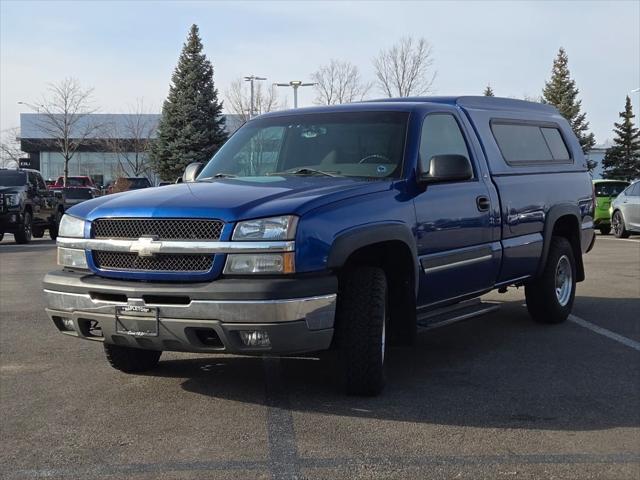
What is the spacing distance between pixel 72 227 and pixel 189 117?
4206cm

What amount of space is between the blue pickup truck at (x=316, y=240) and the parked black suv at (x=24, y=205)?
1445 centimetres

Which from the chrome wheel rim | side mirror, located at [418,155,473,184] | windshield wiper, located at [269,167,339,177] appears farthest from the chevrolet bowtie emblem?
the chrome wheel rim

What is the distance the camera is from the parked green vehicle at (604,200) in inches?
→ 864

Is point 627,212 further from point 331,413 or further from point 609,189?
point 331,413

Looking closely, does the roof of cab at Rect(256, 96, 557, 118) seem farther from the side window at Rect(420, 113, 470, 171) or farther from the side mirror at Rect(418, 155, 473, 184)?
the side mirror at Rect(418, 155, 473, 184)

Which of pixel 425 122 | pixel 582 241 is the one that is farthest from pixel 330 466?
pixel 582 241

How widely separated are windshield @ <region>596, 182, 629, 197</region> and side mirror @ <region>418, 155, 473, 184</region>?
18241mm

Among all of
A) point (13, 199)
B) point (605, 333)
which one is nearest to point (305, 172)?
point (605, 333)

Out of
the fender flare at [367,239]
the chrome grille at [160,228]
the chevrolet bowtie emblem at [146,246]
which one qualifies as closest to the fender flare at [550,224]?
the fender flare at [367,239]

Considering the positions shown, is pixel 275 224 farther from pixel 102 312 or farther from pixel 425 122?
pixel 425 122

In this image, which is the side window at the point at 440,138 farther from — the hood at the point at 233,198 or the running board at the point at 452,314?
the running board at the point at 452,314

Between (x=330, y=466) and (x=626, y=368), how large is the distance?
299 cm

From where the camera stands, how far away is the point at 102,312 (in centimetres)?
479

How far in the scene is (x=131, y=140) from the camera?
206 ft
